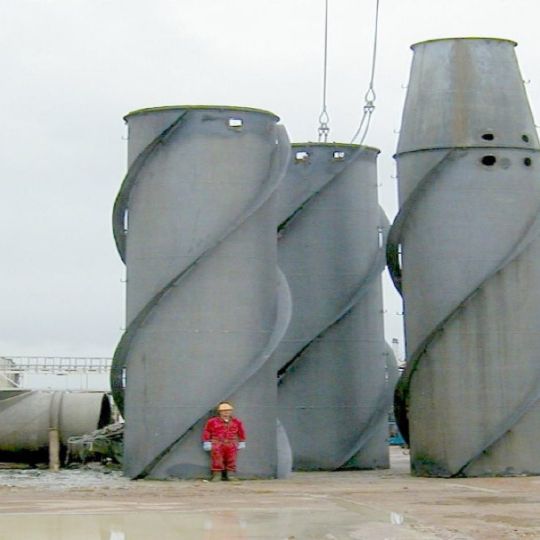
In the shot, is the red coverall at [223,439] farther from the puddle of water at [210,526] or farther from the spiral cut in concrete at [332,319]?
the puddle of water at [210,526]

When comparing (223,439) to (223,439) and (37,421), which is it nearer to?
(223,439)

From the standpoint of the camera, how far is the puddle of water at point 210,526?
13023 mm

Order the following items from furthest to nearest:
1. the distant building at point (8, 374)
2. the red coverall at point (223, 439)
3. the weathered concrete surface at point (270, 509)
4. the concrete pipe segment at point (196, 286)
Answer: the distant building at point (8, 374), the concrete pipe segment at point (196, 286), the red coverall at point (223, 439), the weathered concrete surface at point (270, 509)

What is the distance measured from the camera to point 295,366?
2470cm

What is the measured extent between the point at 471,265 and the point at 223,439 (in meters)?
4.76

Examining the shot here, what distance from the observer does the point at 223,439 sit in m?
20.2

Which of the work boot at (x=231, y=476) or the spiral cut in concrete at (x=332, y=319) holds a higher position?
the spiral cut in concrete at (x=332, y=319)

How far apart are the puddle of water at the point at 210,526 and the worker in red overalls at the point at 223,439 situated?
497 centimetres

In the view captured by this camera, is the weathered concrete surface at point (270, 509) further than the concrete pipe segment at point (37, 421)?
No

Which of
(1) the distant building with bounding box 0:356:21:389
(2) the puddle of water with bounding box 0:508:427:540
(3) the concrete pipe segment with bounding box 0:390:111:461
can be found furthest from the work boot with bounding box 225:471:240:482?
(1) the distant building with bounding box 0:356:21:389

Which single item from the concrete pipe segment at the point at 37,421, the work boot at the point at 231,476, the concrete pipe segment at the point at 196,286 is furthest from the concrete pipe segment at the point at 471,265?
the concrete pipe segment at the point at 37,421

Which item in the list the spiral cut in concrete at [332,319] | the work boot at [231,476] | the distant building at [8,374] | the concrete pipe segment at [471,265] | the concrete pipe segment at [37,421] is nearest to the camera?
the work boot at [231,476]

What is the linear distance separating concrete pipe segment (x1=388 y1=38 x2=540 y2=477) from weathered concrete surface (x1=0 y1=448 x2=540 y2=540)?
2.78 feet

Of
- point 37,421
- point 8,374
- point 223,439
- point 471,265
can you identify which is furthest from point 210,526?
point 8,374
